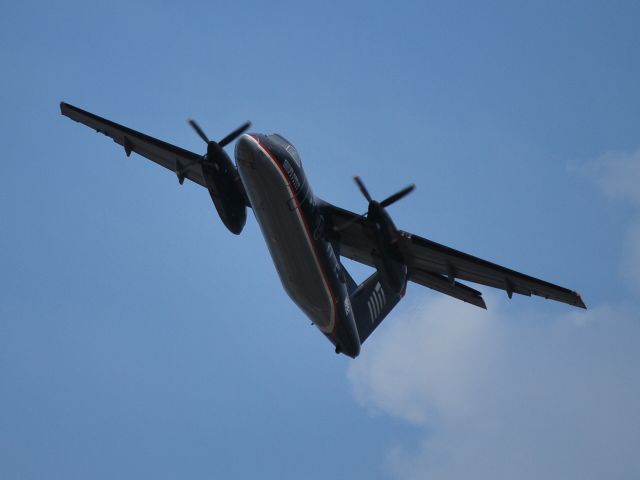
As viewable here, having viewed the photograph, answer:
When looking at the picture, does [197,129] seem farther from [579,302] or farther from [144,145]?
[579,302]

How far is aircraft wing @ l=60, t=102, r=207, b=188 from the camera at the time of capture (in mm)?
26328

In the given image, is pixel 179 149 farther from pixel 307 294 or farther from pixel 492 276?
pixel 492 276

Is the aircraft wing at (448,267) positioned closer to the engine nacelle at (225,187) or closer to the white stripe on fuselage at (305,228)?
the white stripe on fuselage at (305,228)

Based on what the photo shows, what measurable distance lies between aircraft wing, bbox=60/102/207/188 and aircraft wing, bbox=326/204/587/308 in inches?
197

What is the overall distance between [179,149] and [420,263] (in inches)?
332

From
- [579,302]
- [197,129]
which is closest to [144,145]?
[197,129]

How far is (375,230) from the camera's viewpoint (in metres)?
22.5

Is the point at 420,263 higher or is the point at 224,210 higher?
the point at 420,263

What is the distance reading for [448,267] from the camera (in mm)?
24203

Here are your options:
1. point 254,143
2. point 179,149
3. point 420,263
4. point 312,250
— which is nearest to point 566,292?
point 420,263

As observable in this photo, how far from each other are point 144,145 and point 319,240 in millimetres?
7413

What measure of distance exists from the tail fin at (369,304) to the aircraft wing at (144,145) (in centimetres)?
608

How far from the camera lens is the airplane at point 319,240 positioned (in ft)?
72.6

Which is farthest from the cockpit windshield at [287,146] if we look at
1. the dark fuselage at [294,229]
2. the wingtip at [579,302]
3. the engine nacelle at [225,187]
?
the wingtip at [579,302]
